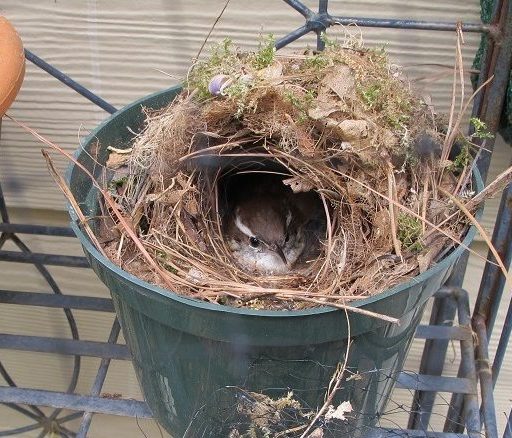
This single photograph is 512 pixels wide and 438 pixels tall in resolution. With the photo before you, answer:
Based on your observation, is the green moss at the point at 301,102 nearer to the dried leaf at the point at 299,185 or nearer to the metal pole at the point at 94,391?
the dried leaf at the point at 299,185

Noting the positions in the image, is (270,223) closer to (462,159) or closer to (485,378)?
(462,159)

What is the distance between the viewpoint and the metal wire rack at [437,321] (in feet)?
2.92

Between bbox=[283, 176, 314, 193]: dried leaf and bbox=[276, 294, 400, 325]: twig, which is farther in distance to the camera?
bbox=[283, 176, 314, 193]: dried leaf

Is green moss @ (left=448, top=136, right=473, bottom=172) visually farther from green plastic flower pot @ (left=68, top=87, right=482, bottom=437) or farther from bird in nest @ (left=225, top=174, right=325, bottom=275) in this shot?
bird in nest @ (left=225, top=174, right=325, bottom=275)

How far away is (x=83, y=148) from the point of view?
736mm

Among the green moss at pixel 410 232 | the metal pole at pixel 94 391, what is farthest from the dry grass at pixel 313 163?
the metal pole at pixel 94 391

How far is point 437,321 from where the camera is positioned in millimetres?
1271

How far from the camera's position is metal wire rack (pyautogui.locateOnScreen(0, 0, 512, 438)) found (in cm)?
89

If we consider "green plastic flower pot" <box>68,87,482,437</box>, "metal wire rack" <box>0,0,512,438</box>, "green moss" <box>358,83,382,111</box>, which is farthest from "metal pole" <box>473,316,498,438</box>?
"green moss" <box>358,83,382,111</box>

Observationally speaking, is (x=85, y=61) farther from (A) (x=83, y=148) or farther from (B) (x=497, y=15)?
(B) (x=497, y=15)

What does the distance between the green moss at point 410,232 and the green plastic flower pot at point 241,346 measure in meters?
0.03

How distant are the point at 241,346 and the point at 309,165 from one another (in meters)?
0.21

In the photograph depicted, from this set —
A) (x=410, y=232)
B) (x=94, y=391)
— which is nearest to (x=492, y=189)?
(x=410, y=232)

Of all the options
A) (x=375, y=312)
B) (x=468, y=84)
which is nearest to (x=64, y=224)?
(x=468, y=84)
